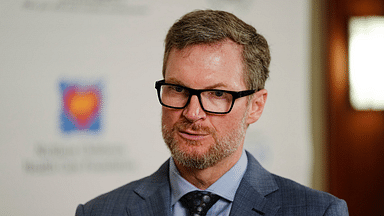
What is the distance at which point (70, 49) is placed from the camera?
2877mm

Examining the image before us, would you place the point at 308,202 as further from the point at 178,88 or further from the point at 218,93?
the point at 178,88

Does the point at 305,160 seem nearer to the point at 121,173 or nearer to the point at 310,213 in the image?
the point at 121,173

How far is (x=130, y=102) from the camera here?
292 centimetres

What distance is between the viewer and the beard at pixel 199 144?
1.52 metres

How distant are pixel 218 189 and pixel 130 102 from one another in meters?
1.48

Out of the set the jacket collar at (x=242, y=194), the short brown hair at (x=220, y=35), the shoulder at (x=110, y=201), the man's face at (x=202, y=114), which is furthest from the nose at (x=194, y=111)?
the shoulder at (x=110, y=201)

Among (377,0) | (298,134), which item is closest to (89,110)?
(298,134)

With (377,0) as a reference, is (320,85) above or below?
below

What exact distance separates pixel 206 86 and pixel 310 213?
613 millimetres

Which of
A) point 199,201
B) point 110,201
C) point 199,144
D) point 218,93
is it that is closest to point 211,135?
point 199,144

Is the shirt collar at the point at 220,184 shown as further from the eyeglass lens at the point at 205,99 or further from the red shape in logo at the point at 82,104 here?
the red shape in logo at the point at 82,104

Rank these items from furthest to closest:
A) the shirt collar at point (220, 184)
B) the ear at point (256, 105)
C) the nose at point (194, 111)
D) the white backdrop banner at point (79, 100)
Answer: the white backdrop banner at point (79, 100)
the ear at point (256, 105)
the shirt collar at point (220, 184)
the nose at point (194, 111)

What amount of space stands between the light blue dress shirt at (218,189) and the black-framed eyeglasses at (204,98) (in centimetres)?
27

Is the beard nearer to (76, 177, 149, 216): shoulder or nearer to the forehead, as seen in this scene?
the forehead
